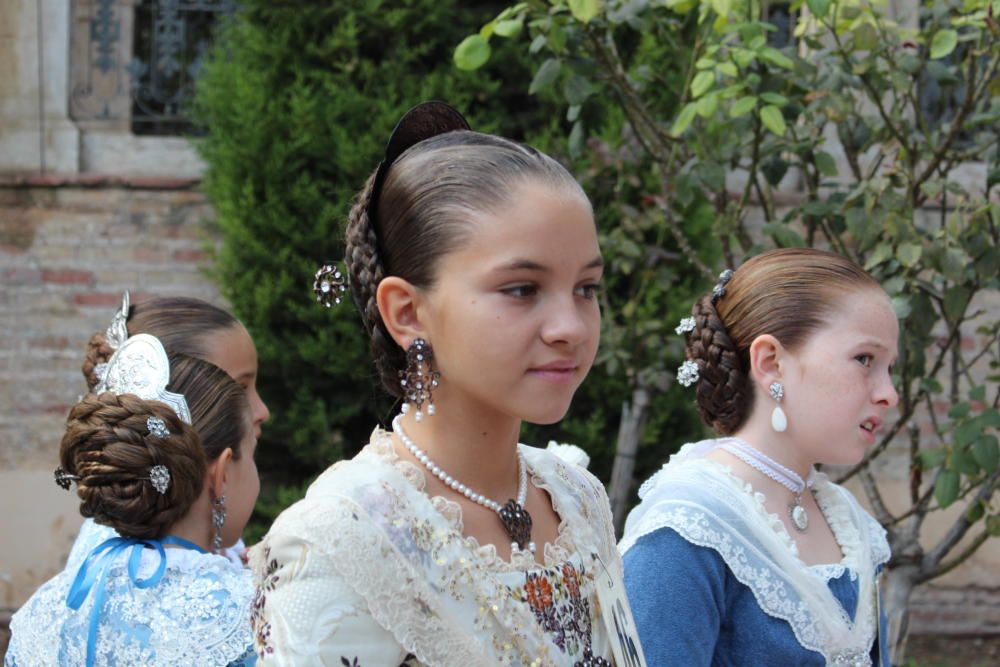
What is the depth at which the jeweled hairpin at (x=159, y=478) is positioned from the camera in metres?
2.42

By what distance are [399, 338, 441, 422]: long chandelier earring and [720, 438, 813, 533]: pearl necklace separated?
99cm

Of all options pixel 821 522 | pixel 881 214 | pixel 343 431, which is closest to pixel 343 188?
pixel 343 431

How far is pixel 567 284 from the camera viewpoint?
62.6 inches

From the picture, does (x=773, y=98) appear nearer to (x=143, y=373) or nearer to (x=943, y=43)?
(x=943, y=43)

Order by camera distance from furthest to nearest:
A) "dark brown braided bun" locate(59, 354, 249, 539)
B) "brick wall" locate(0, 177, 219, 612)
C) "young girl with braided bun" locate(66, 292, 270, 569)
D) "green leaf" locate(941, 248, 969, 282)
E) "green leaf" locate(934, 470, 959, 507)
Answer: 1. "brick wall" locate(0, 177, 219, 612)
2. "green leaf" locate(934, 470, 959, 507)
3. "green leaf" locate(941, 248, 969, 282)
4. "young girl with braided bun" locate(66, 292, 270, 569)
5. "dark brown braided bun" locate(59, 354, 249, 539)

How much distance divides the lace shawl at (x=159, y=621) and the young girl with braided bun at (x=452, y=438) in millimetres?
824

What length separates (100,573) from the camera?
2.38 meters

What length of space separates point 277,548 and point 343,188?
3.81m

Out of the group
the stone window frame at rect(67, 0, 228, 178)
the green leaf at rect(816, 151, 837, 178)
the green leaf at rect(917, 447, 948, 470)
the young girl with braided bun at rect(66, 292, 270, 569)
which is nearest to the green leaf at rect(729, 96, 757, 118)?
the green leaf at rect(816, 151, 837, 178)

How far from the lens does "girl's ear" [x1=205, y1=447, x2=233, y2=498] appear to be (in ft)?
8.59

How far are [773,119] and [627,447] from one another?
1771 mm

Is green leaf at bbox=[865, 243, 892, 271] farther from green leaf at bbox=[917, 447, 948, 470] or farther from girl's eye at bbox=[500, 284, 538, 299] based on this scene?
girl's eye at bbox=[500, 284, 538, 299]

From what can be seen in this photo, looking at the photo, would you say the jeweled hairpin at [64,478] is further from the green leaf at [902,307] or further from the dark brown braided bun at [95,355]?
the green leaf at [902,307]

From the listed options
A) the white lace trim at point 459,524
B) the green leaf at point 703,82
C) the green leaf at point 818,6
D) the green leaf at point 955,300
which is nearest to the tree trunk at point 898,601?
the green leaf at point 955,300
